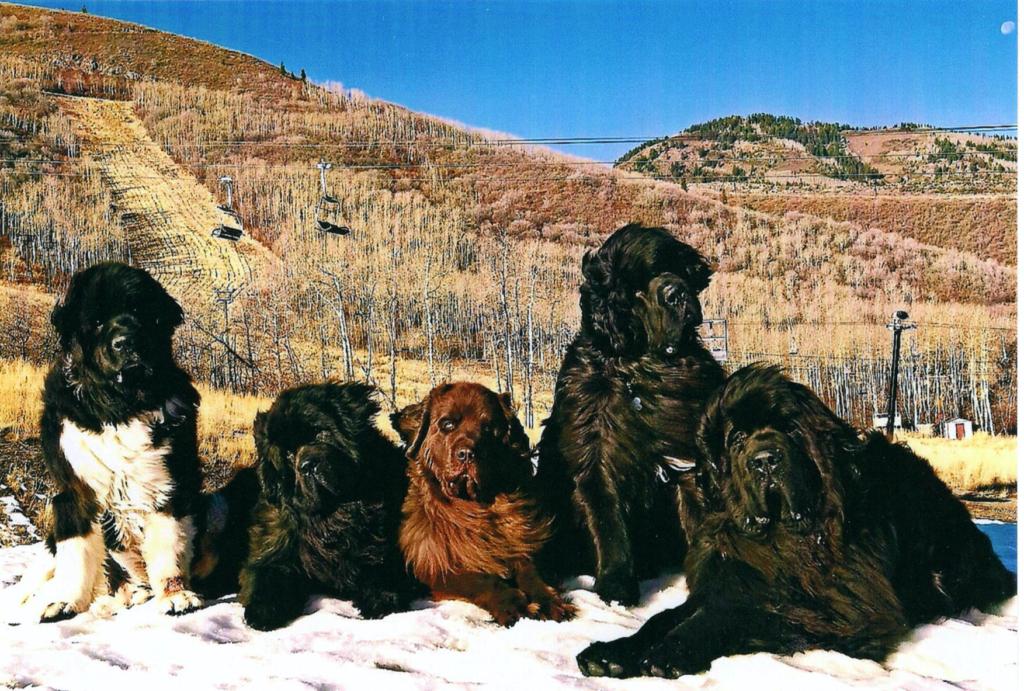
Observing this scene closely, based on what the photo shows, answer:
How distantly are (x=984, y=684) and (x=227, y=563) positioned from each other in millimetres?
3842

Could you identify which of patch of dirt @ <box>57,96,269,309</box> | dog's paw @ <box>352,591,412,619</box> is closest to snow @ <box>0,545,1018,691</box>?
dog's paw @ <box>352,591,412,619</box>

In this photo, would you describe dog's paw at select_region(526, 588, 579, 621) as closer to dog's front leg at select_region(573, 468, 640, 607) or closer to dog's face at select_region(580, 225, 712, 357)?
dog's front leg at select_region(573, 468, 640, 607)

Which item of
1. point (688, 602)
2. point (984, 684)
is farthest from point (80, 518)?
point (984, 684)

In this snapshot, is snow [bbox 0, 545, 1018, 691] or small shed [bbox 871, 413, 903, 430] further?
small shed [bbox 871, 413, 903, 430]

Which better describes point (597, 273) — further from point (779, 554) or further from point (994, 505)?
point (994, 505)

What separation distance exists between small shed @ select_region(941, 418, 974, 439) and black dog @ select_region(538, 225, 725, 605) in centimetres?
251

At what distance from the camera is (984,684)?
4.38 metres

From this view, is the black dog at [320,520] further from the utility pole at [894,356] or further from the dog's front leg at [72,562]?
the utility pole at [894,356]

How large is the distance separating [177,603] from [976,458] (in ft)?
16.9

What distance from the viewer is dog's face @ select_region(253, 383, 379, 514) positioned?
15.4 ft

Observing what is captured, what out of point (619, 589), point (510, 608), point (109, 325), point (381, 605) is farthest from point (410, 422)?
point (109, 325)

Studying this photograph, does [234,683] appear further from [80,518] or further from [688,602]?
[688,602]

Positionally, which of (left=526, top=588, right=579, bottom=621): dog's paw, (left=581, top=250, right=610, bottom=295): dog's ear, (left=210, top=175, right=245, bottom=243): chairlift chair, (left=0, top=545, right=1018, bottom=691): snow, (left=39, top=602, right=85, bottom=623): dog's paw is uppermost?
(left=210, top=175, right=245, bottom=243): chairlift chair

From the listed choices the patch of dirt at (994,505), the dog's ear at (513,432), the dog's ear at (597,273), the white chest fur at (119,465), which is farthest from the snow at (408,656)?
the dog's ear at (597,273)
